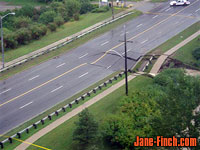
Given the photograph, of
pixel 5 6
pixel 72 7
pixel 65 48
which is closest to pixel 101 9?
pixel 72 7

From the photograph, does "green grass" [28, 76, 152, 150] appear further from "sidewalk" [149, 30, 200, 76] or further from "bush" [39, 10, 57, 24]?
"bush" [39, 10, 57, 24]

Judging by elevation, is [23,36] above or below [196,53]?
above

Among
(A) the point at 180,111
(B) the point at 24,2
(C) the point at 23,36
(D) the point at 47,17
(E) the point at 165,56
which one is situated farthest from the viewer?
(B) the point at 24,2

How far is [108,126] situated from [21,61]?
75.3ft

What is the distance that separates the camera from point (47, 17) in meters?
64.9

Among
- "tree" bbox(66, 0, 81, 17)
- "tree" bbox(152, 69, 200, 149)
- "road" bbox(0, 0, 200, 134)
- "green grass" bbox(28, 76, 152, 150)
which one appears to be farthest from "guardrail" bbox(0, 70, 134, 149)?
"tree" bbox(66, 0, 81, 17)

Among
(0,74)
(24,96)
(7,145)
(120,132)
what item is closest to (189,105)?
(120,132)

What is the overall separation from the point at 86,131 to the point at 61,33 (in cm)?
3360

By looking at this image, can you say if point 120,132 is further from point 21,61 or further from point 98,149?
point 21,61

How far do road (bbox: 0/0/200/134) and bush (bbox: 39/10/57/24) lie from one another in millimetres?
11963

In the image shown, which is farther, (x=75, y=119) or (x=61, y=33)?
(x=61, y=33)

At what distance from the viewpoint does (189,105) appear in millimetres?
23547

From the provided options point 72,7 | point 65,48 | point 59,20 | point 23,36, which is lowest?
point 65,48

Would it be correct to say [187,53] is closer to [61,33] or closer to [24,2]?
[61,33]
